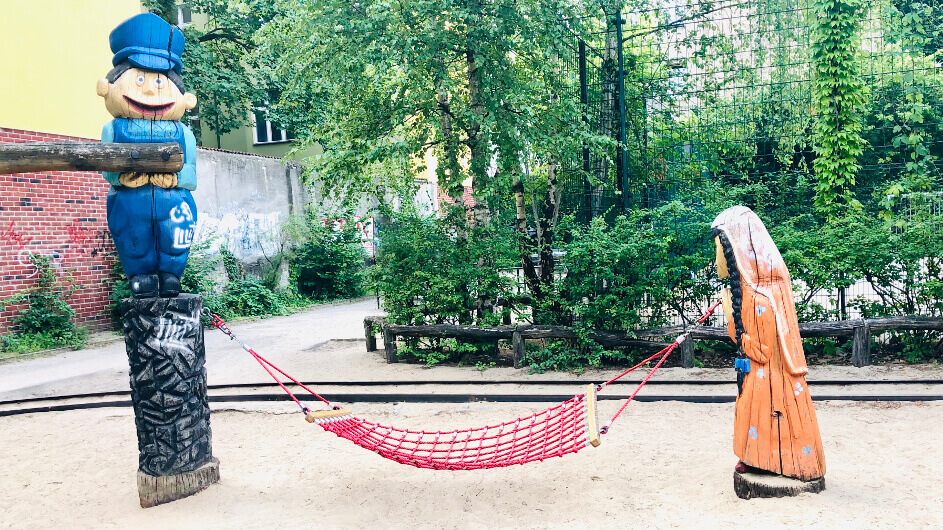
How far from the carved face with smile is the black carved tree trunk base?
3.92ft

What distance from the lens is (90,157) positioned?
4.12 m

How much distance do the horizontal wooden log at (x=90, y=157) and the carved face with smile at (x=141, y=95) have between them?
0.35 m

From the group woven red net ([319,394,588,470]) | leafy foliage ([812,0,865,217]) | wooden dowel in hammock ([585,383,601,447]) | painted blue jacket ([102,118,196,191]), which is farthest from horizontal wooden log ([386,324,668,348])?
painted blue jacket ([102,118,196,191])

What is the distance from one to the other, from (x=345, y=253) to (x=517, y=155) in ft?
31.3

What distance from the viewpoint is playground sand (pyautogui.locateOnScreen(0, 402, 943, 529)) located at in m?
4.02

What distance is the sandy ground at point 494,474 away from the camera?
Answer: 408cm

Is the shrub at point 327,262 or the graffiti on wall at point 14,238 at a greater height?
the graffiti on wall at point 14,238

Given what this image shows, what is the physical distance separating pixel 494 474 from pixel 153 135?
3.22 meters

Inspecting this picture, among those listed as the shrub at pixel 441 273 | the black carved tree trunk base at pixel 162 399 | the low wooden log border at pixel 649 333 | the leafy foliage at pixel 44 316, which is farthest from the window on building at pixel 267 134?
the black carved tree trunk base at pixel 162 399

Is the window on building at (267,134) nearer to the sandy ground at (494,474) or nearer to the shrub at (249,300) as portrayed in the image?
the shrub at (249,300)

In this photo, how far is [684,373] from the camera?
756 cm

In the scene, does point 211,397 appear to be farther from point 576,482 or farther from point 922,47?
point 922,47

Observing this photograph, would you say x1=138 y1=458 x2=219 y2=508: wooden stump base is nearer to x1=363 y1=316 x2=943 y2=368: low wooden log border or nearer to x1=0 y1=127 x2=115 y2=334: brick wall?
x1=363 y1=316 x2=943 y2=368: low wooden log border

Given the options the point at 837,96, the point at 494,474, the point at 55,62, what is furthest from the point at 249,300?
the point at 837,96
